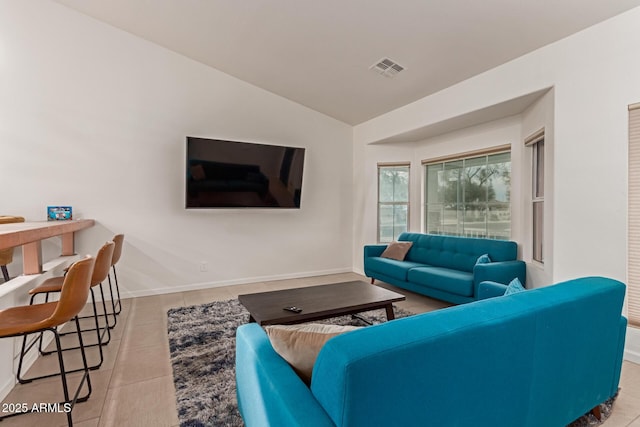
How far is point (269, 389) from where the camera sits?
3.66 feet

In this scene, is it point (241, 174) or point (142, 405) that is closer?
point (142, 405)

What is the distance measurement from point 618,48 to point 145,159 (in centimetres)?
502

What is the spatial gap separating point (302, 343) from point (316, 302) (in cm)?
148

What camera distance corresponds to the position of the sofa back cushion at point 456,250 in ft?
12.5

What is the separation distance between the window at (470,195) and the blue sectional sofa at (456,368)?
9.18 ft

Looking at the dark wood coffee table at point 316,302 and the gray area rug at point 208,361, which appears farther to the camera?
the dark wood coffee table at point 316,302

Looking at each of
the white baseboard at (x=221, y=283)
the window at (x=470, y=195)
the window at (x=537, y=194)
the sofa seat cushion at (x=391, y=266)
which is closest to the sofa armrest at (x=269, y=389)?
the sofa seat cushion at (x=391, y=266)

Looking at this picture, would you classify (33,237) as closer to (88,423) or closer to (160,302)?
(88,423)

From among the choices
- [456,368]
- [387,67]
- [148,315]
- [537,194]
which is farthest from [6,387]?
[537,194]

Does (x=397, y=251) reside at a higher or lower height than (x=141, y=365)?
higher

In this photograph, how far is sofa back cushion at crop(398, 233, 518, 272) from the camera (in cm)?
381

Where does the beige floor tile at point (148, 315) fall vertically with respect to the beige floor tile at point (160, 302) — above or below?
below

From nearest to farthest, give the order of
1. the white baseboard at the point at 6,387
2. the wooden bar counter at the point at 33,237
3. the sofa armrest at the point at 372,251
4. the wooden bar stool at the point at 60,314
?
the wooden bar stool at the point at 60,314
the wooden bar counter at the point at 33,237
the white baseboard at the point at 6,387
the sofa armrest at the point at 372,251

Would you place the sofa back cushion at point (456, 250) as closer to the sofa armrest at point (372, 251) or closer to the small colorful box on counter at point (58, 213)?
the sofa armrest at point (372, 251)
